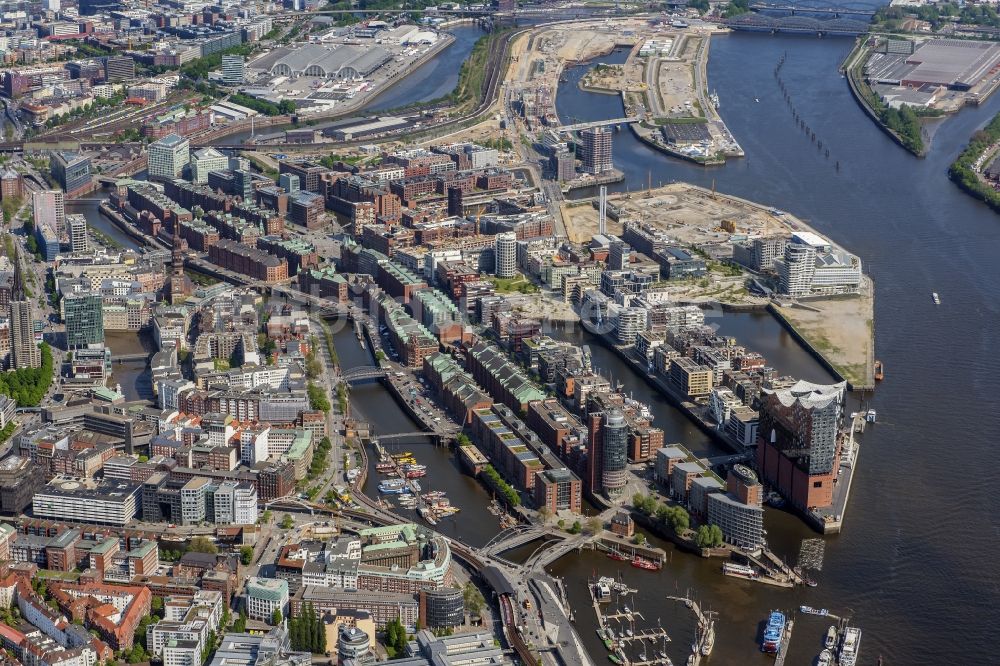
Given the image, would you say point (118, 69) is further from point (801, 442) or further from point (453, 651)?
point (453, 651)

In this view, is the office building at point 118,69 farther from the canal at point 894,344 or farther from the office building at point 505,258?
the office building at point 505,258

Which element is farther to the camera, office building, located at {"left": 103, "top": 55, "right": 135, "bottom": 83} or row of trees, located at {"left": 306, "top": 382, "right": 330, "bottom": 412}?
office building, located at {"left": 103, "top": 55, "right": 135, "bottom": 83}

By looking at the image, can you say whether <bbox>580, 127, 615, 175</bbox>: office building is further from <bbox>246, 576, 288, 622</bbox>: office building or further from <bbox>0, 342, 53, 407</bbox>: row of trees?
<bbox>246, 576, 288, 622</bbox>: office building

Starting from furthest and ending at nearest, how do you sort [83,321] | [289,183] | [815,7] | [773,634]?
[815,7] < [289,183] < [83,321] < [773,634]

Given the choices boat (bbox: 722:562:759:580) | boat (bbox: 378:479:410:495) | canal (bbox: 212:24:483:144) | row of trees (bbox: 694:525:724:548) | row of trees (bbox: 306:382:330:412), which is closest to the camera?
boat (bbox: 722:562:759:580)

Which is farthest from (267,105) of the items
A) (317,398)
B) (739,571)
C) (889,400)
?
(739,571)

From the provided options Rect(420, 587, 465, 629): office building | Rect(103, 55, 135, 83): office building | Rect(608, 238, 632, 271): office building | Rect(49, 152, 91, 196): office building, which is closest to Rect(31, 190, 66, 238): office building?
Rect(49, 152, 91, 196): office building

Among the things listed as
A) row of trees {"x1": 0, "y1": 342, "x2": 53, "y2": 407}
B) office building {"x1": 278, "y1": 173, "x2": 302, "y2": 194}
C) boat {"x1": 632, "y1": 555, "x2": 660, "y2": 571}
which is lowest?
row of trees {"x1": 0, "y1": 342, "x2": 53, "y2": 407}
